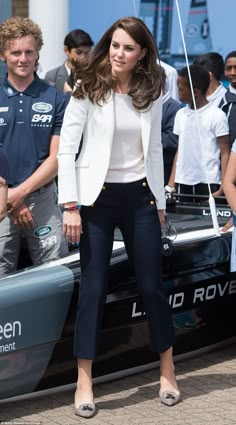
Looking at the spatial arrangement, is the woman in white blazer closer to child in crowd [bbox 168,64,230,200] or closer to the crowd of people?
the crowd of people

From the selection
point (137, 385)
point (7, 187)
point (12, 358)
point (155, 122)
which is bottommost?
point (137, 385)

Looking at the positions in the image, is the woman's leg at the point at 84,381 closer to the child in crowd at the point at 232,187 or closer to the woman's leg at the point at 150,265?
the woman's leg at the point at 150,265

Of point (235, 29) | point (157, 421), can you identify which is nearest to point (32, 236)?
point (157, 421)

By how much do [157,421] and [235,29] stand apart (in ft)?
23.4

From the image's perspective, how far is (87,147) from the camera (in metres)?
4.43

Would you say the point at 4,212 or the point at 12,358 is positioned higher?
the point at 4,212

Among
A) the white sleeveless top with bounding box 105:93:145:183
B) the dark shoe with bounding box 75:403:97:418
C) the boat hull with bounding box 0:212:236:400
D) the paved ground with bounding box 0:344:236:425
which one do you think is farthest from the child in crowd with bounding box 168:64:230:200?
the dark shoe with bounding box 75:403:97:418

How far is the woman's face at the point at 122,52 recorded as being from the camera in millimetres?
4395

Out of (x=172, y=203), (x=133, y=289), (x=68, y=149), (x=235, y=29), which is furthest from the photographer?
(x=235, y=29)

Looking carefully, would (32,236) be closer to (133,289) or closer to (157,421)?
(133,289)

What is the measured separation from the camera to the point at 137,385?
4.91 metres

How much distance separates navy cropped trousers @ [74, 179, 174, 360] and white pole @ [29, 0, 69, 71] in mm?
5251

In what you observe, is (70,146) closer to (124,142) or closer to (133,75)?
(124,142)

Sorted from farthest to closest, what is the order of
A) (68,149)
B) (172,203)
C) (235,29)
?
(235,29) < (172,203) < (68,149)
